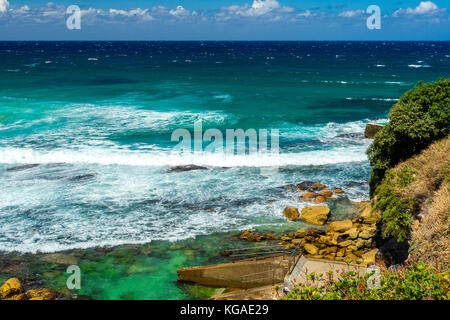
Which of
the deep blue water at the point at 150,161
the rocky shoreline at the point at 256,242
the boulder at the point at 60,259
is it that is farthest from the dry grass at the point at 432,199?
the boulder at the point at 60,259

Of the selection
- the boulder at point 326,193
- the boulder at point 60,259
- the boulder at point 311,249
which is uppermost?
the boulder at point 326,193

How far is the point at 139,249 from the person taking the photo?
16812 millimetres

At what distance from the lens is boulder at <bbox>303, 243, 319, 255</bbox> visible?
15.8 meters

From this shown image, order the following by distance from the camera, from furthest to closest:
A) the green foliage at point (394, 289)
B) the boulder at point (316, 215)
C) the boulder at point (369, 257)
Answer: the boulder at point (316, 215) < the boulder at point (369, 257) < the green foliage at point (394, 289)

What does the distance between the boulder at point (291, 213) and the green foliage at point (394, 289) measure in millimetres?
10247

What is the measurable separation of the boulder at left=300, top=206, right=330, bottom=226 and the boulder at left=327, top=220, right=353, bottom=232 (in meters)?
0.74

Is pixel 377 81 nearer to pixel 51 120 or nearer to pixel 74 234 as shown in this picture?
pixel 51 120

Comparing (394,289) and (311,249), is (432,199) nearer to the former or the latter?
(311,249)

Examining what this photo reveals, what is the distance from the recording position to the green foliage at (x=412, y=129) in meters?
16.8

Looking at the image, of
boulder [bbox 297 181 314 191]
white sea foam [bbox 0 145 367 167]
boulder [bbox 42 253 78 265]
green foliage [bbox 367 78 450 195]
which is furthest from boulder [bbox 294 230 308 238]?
white sea foam [bbox 0 145 367 167]

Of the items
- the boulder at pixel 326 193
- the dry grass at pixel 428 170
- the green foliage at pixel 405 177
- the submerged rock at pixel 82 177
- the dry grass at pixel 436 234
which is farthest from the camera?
the submerged rock at pixel 82 177

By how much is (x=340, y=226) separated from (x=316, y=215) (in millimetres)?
1599

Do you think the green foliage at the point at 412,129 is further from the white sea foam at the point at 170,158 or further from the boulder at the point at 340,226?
the white sea foam at the point at 170,158
